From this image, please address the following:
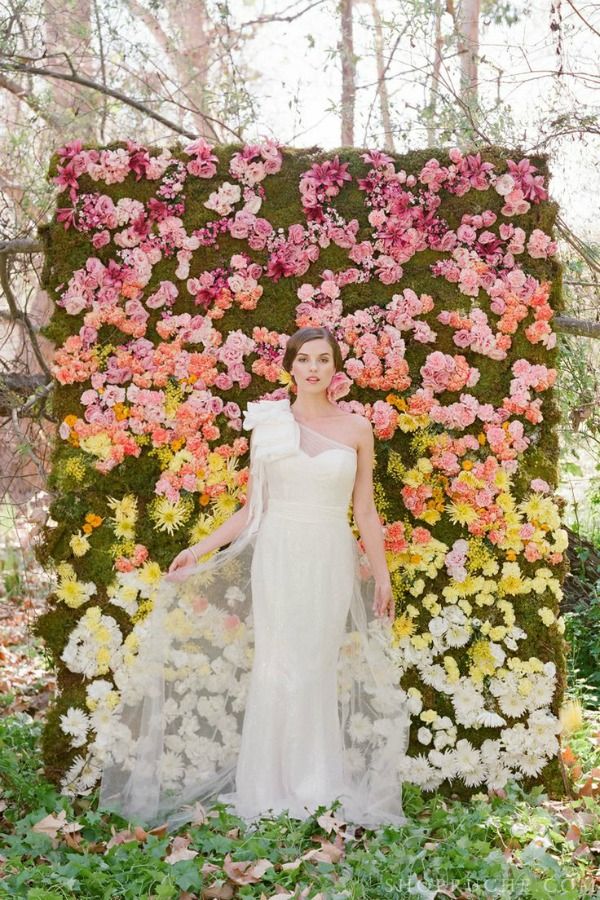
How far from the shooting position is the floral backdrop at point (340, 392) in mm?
4629

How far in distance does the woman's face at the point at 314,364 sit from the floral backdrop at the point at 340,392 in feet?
1.56

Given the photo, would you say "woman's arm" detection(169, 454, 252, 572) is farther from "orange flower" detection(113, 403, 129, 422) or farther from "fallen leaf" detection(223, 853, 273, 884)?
"fallen leaf" detection(223, 853, 273, 884)

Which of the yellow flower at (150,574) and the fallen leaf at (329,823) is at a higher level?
the yellow flower at (150,574)

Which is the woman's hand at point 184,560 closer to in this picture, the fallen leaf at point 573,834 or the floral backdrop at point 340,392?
the floral backdrop at point 340,392

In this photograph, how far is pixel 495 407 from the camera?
4.71 meters

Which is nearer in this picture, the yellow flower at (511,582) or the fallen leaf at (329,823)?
the fallen leaf at (329,823)

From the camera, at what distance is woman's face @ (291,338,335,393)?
163 inches

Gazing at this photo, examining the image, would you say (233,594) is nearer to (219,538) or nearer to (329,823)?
(219,538)

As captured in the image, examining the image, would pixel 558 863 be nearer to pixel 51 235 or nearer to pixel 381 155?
pixel 381 155

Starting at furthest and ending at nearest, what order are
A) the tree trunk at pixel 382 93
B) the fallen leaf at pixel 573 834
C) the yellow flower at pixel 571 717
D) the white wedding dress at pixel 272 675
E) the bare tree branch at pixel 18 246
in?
the tree trunk at pixel 382 93
the bare tree branch at pixel 18 246
the yellow flower at pixel 571 717
the white wedding dress at pixel 272 675
the fallen leaf at pixel 573 834

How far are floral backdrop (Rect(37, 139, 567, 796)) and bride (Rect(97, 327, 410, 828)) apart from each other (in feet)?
0.97

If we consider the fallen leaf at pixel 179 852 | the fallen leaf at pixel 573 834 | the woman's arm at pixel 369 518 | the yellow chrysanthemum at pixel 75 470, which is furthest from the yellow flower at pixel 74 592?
the fallen leaf at pixel 573 834

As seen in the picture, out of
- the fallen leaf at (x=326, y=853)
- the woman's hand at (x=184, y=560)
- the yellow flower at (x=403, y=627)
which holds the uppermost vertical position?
the woman's hand at (x=184, y=560)

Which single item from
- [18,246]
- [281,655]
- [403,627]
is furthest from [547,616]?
[18,246]
